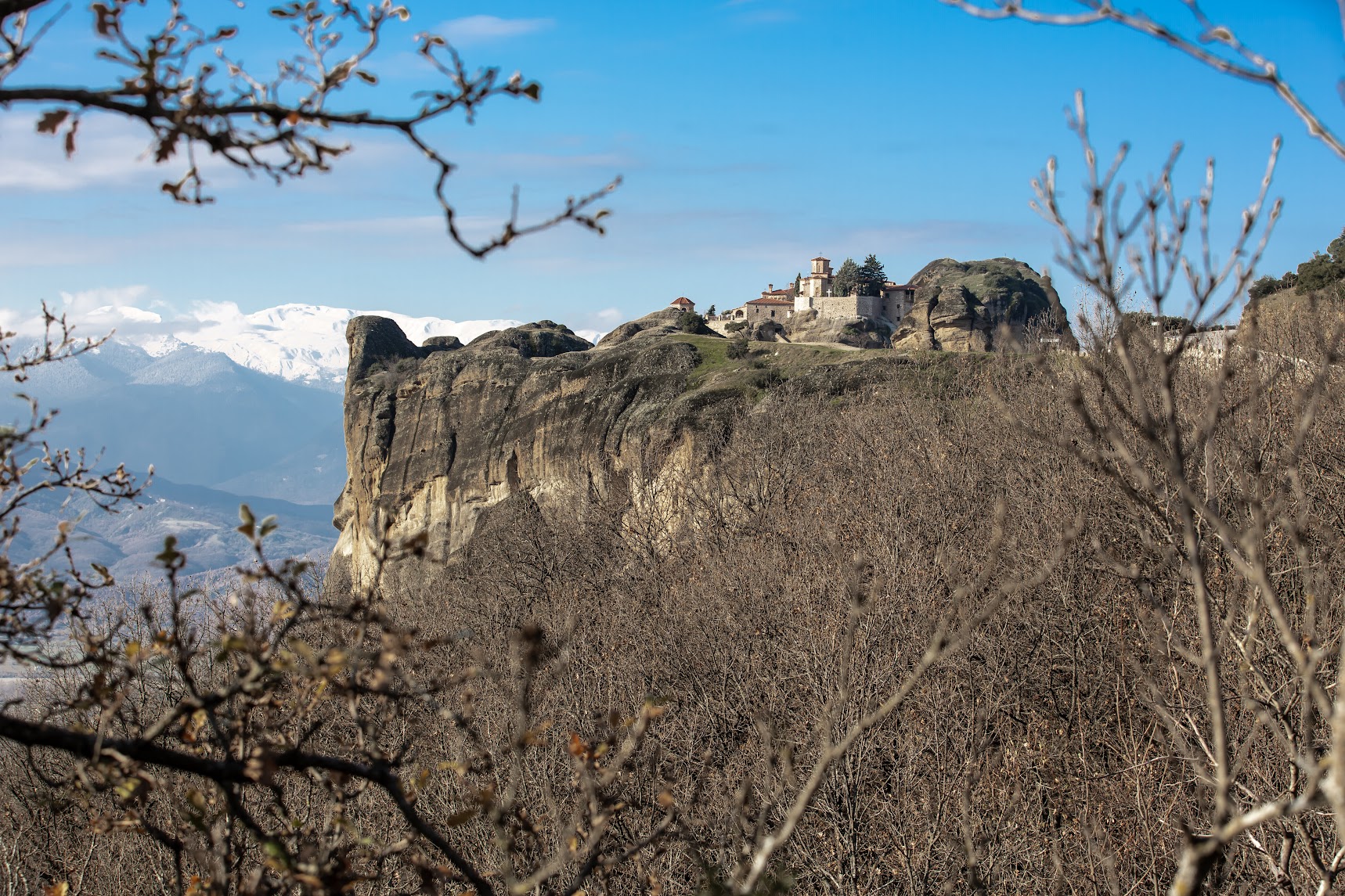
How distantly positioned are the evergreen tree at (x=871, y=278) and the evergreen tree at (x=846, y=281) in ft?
1.31

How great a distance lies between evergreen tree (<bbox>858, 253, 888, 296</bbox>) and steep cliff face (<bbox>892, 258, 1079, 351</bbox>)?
10.9 feet

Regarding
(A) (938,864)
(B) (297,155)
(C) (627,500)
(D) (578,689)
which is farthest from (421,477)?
(B) (297,155)

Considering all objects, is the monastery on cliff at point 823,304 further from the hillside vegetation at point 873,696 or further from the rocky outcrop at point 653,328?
the hillside vegetation at point 873,696

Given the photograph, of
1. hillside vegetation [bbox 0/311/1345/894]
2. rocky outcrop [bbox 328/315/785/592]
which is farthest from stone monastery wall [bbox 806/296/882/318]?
hillside vegetation [bbox 0/311/1345/894]

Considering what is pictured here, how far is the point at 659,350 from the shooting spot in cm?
5291

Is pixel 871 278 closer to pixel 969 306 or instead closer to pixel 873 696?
pixel 969 306

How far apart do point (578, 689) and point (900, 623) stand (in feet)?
20.2

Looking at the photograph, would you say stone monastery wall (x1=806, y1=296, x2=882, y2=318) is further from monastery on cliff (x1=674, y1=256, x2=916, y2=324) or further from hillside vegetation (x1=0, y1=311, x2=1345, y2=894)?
hillside vegetation (x1=0, y1=311, x2=1345, y2=894)

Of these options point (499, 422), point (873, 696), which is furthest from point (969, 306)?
point (873, 696)

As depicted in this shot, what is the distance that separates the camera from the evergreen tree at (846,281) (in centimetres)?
8294

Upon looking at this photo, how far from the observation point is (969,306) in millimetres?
69812

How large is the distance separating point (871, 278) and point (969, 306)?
16684 millimetres

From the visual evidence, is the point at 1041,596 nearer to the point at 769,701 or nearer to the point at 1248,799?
the point at 769,701

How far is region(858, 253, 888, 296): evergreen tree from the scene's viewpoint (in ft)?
270
